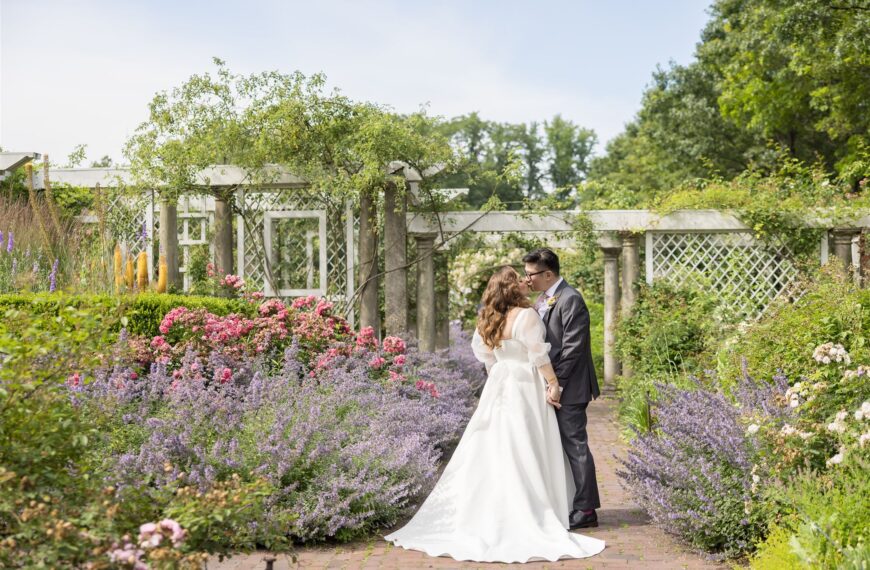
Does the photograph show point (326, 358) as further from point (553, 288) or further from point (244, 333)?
point (553, 288)

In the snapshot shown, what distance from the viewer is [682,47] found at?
25.4 m

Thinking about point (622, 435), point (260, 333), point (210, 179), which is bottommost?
point (622, 435)

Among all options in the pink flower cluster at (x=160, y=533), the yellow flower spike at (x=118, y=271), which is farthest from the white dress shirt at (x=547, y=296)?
the yellow flower spike at (x=118, y=271)

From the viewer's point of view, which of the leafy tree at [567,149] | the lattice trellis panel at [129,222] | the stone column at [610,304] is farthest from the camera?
the leafy tree at [567,149]

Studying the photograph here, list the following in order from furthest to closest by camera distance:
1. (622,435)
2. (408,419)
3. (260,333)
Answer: (622,435), (260,333), (408,419)

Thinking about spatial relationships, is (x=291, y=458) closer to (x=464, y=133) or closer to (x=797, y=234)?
(x=797, y=234)

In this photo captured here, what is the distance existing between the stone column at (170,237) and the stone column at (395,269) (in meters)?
2.37

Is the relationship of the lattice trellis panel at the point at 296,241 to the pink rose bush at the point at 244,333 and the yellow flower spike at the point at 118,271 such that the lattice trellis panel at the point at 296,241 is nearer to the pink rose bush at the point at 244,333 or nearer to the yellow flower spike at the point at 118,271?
the yellow flower spike at the point at 118,271

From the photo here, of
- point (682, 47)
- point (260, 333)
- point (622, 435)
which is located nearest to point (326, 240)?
point (260, 333)

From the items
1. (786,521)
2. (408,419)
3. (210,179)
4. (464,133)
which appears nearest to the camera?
(786,521)

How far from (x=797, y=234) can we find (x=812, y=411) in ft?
21.7

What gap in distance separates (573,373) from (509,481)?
831 mm

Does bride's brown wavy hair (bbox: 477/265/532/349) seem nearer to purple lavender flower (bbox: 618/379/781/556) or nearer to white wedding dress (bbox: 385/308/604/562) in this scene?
white wedding dress (bbox: 385/308/604/562)

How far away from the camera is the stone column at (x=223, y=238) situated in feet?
32.7
